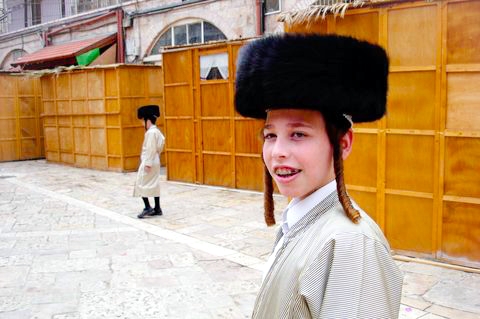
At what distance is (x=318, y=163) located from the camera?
5.26ft

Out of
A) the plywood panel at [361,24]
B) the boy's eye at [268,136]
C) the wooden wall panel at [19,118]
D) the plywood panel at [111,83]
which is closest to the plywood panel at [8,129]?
the wooden wall panel at [19,118]

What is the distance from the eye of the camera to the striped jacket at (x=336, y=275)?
135 centimetres

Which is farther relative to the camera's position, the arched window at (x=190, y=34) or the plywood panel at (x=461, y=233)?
the arched window at (x=190, y=34)

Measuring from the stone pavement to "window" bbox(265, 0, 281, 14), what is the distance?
5.39 metres

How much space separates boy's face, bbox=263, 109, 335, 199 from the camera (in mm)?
1592

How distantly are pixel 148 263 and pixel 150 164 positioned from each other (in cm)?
245

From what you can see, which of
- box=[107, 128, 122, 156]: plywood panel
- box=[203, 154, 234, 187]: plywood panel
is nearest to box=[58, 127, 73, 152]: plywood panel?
box=[107, 128, 122, 156]: plywood panel

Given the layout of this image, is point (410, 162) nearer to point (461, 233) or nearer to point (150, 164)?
point (461, 233)

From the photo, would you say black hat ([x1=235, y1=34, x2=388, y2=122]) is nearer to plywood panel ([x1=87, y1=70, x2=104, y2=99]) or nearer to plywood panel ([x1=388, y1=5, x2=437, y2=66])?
plywood panel ([x1=388, y1=5, x2=437, y2=66])

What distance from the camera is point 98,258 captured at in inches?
247

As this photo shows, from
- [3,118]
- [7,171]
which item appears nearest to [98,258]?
[7,171]

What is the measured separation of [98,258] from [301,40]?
17.3ft

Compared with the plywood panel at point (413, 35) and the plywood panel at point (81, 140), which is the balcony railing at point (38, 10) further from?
the plywood panel at point (413, 35)

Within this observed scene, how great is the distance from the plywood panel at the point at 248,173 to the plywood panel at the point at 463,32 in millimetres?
5093
